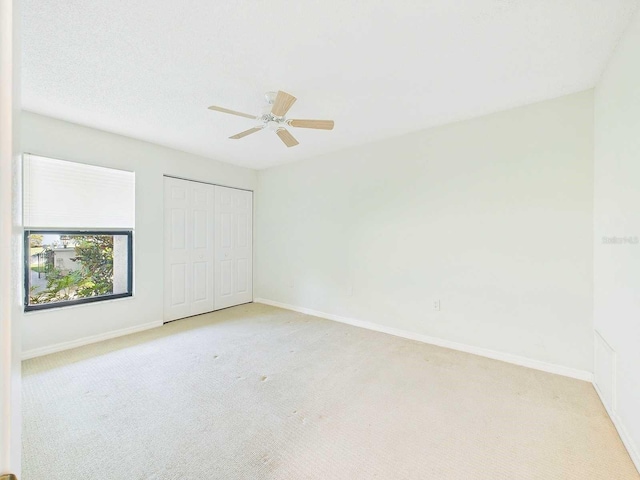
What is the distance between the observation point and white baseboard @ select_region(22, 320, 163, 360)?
109 inches

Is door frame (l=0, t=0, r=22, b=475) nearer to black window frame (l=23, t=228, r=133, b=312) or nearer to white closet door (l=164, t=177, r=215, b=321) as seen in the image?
black window frame (l=23, t=228, r=133, b=312)

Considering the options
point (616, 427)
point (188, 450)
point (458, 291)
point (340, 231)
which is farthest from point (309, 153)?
point (616, 427)

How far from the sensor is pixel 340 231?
3.93 metres

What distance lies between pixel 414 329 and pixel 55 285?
13.1 ft

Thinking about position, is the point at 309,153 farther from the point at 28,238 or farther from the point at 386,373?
the point at 28,238

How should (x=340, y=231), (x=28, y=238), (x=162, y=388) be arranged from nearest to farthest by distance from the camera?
(x=162, y=388)
(x=28, y=238)
(x=340, y=231)

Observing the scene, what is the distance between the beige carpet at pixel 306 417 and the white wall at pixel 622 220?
0.33 meters

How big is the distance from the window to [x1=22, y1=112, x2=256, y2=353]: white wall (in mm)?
96

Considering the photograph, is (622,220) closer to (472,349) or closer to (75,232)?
(472,349)

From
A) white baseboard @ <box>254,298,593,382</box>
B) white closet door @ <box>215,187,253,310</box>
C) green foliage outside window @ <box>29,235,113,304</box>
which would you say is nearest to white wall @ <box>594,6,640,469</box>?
white baseboard @ <box>254,298,593,382</box>

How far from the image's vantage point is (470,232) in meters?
2.89

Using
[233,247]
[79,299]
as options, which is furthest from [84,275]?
[233,247]

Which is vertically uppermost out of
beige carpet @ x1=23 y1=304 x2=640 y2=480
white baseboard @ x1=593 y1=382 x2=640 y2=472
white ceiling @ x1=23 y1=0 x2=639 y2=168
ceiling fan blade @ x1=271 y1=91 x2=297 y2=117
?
white ceiling @ x1=23 y1=0 x2=639 y2=168

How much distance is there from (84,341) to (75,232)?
3.98 ft
